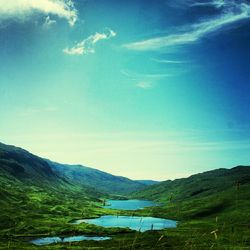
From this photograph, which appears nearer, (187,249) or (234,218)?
(187,249)

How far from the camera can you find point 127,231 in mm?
168250

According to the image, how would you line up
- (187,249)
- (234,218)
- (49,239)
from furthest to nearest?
(234,218) → (49,239) → (187,249)

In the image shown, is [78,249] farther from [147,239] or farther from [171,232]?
[171,232]

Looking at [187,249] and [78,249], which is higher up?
[187,249]

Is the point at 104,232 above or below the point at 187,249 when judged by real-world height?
below

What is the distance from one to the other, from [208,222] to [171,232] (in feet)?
163

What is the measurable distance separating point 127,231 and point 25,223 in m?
50.1

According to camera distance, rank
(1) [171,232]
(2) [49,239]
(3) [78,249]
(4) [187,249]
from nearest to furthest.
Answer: (4) [187,249] → (3) [78,249] → (2) [49,239] → (1) [171,232]

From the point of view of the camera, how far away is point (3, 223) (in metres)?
166

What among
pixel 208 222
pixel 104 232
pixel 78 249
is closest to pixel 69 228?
pixel 104 232

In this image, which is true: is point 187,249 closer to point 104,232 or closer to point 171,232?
point 171,232

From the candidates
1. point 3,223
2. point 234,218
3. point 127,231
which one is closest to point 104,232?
point 127,231

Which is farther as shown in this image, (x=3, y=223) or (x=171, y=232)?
(x=3, y=223)

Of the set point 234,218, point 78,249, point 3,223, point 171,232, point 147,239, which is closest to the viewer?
point 78,249
